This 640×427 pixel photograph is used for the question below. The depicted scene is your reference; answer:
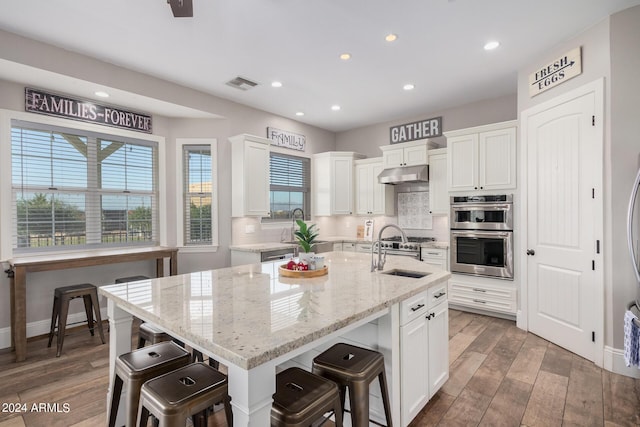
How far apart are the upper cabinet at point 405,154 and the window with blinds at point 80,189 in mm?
3597

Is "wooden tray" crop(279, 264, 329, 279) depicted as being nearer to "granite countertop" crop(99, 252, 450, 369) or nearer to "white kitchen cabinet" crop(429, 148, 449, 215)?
"granite countertop" crop(99, 252, 450, 369)

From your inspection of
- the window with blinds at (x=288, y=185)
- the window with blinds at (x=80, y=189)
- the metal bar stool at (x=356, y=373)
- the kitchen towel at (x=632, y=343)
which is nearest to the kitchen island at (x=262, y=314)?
the metal bar stool at (x=356, y=373)

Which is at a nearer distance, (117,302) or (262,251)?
(117,302)

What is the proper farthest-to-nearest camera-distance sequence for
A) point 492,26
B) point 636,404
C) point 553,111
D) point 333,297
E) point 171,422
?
point 553,111, point 492,26, point 636,404, point 333,297, point 171,422

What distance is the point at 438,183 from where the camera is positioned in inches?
192

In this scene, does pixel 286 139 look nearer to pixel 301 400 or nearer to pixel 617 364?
pixel 301 400

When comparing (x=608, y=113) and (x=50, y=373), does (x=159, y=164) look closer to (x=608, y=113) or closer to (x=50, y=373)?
(x=50, y=373)

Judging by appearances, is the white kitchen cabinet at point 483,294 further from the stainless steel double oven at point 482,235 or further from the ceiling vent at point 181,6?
the ceiling vent at point 181,6

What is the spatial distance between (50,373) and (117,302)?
1825 millimetres

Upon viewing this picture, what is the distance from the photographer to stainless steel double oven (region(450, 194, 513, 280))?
13.2 ft

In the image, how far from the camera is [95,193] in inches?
160

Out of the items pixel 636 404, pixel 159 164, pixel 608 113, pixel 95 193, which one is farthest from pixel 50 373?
pixel 608 113

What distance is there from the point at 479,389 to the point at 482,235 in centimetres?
222

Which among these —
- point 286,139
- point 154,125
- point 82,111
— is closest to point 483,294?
point 286,139
